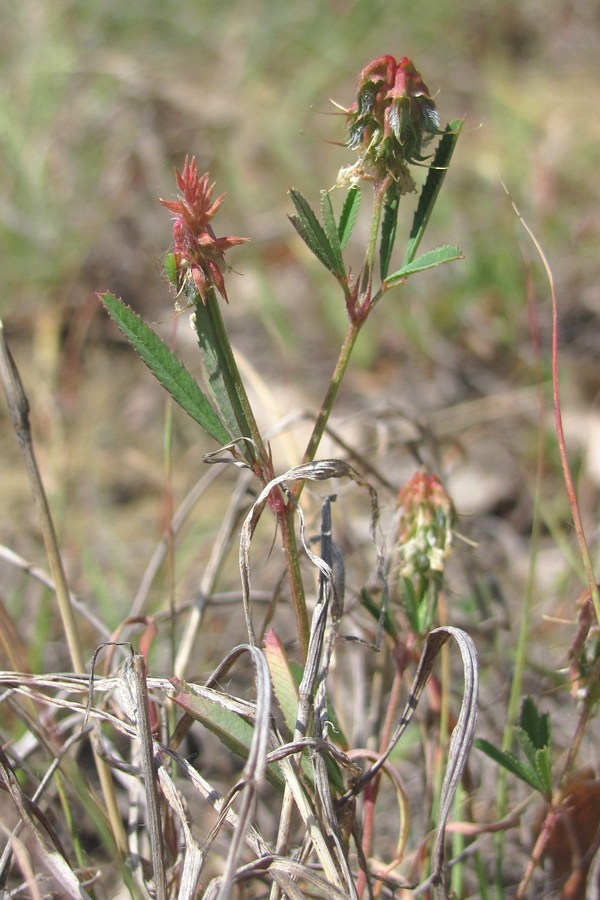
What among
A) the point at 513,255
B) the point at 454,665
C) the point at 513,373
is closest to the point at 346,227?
the point at 454,665

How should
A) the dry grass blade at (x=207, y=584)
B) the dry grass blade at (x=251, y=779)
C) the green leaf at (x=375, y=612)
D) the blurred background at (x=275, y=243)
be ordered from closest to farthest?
the dry grass blade at (x=251, y=779)
the green leaf at (x=375, y=612)
the dry grass blade at (x=207, y=584)
the blurred background at (x=275, y=243)

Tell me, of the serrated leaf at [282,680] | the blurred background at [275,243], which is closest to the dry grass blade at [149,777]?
the serrated leaf at [282,680]

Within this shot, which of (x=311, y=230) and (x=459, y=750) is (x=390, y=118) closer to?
(x=311, y=230)

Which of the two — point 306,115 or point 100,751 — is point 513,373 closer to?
point 306,115

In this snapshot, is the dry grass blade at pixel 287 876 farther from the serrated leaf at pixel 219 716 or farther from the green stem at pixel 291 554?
the green stem at pixel 291 554

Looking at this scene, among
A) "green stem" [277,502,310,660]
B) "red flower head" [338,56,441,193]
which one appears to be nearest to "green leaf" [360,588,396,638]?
"green stem" [277,502,310,660]

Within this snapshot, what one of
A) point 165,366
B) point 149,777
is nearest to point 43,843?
point 149,777
